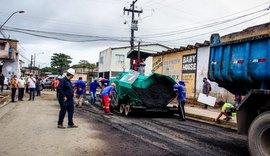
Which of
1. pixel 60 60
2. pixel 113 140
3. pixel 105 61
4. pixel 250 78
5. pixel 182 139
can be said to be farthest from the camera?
pixel 60 60

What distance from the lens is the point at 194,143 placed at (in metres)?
7.50

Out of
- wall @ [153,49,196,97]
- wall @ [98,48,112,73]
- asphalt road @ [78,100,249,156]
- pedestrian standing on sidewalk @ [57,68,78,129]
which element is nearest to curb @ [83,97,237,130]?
asphalt road @ [78,100,249,156]

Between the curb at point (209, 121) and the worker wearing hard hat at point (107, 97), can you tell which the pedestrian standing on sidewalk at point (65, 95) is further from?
the curb at point (209, 121)

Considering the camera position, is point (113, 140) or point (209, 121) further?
point (209, 121)

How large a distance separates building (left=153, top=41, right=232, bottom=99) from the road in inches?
346

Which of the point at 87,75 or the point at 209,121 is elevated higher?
the point at 87,75

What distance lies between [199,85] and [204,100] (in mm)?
5324

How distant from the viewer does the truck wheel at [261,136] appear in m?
5.31

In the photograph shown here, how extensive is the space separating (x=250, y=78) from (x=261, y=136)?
4.32 ft

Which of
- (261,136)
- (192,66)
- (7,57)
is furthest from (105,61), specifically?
(261,136)

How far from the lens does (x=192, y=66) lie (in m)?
20.6

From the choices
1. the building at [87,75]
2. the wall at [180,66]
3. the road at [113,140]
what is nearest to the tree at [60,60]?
the building at [87,75]

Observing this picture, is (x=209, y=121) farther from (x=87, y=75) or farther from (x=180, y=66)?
(x=87, y=75)

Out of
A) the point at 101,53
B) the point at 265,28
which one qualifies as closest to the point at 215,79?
the point at 265,28
